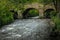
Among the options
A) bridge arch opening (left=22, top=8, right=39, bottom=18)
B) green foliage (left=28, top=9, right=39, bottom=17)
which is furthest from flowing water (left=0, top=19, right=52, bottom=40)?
green foliage (left=28, top=9, right=39, bottom=17)

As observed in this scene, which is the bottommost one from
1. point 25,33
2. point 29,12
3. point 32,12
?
point 32,12

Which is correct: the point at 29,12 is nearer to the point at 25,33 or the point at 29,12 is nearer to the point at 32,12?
the point at 32,12

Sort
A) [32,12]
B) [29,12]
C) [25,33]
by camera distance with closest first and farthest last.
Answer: [25,33], [29,12], [32,12]

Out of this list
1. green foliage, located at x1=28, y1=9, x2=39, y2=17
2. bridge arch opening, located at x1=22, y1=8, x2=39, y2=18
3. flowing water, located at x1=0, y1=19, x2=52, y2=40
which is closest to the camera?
flowing water, located at x1=0, y1=19, x2=52, y2=40

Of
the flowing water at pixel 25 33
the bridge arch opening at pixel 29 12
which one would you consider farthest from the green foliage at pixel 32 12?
the flowing water at pixel 25 33

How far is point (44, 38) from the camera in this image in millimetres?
21219

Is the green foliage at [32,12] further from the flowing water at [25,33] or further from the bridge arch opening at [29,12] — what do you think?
the flowing water at [25,33]

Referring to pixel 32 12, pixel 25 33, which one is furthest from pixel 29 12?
pixel 25 33

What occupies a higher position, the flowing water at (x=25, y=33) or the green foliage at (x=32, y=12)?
the flowing water at (x=25, y=33)

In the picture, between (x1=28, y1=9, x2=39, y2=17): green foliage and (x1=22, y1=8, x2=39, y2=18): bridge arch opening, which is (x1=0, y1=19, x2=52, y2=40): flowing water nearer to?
(x1=22, y1=8, x2=39, y2=18): bridge arch opening

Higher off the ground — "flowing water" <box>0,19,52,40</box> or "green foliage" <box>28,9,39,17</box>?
"flowing water" <box>0,19,52,40</box>

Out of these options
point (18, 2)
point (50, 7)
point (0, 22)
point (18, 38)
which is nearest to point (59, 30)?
point (18, 38)

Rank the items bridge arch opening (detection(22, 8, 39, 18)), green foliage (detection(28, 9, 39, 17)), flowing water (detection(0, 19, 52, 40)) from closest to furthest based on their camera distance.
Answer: flowing water (detection(0, 19, 52, 40))
bridge arch opening (detection(22, 8, 39, 18))
green foliage (detection(28, 9, 39, 17))

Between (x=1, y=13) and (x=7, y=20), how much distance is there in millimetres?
2688
